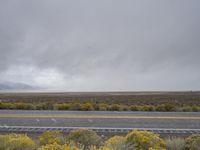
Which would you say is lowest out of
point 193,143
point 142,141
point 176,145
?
point 176,145

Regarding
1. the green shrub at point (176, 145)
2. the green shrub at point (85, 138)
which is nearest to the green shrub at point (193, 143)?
the green shrub at point (176, 145)

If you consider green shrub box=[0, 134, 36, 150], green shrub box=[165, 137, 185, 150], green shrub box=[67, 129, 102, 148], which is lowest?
green shrub box=[165, 137, 185, 150]

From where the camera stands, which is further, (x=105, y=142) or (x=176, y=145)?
(x=176, y=145)

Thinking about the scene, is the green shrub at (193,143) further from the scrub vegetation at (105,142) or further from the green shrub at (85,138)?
the green shrub at (85,138)

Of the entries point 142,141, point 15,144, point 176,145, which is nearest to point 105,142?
point 142,141

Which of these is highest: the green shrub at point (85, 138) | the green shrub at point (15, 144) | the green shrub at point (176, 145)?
the green shrub at point (15, 144)

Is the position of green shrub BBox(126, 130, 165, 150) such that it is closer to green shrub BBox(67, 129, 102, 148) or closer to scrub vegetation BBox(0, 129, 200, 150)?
scrub vegetation BBox(0, 129, 200, 150)

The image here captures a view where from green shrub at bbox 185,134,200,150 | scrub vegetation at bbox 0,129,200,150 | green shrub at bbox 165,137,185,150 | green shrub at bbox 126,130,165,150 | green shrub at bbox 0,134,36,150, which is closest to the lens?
green shrub at bbox 0,134,36,150

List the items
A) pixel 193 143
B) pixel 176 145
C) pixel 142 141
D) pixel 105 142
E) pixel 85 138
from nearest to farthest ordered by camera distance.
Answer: pixel 142 141, pixel 105 142, pixel 193 143, pixel 176 145, pixel 85 138

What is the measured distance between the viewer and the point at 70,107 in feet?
90.1

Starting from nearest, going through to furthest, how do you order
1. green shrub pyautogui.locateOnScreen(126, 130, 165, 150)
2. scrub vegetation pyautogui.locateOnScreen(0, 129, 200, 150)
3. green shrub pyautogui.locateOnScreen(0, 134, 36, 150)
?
green shrub pyautogui.locateOnScreen(0, 134, 36, 150) → scrub vegetation pyautogui.locateOnScreen(0, 129, 200, 150) → green shrub pyautogui.locateOnScreen(126, 130, 165, 150)

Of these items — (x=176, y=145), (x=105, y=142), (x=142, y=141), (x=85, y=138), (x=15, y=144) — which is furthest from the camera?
(x=85, y=138)

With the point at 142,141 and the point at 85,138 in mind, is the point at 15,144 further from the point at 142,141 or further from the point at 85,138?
the point at 142,141

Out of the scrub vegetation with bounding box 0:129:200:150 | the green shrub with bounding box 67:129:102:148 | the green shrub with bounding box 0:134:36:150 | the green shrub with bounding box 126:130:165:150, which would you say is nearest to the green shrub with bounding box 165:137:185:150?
the scrub vegetation with bounding box 0:129:200:150
